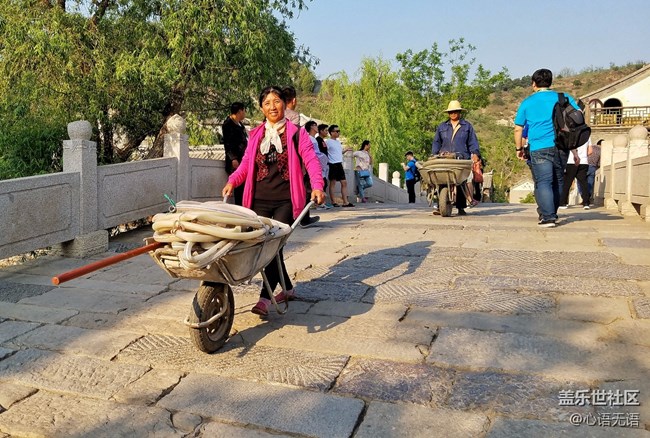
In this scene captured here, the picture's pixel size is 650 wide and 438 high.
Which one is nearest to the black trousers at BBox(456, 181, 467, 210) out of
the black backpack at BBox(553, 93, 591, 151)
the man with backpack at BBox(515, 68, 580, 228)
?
the man with backpack at BBox(515, 68, 580, 228)

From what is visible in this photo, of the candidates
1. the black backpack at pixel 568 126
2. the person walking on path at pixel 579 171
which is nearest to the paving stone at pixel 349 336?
the black backpack at pixel 568 126

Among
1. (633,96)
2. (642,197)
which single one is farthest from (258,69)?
(633,96)

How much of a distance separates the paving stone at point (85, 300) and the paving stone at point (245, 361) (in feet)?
2.92

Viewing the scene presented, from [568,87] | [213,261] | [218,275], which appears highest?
[568,87]

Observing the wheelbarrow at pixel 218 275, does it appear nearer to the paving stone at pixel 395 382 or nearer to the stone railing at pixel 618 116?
the paving stone at pixel 395 382

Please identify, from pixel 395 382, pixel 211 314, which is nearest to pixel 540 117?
pixel 395 382

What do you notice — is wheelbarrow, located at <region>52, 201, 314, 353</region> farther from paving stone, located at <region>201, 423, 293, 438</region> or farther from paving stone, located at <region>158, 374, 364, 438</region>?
paving stone, located at <region>201, 423, 293, 438</region>

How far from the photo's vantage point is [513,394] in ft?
8.47

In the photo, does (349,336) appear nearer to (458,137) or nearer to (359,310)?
(359,310)

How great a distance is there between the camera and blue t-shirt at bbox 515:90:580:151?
6797mm

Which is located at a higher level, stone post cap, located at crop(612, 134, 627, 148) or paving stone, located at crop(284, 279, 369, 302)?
stone post cap, located at crop(612, 134, 627, 148)

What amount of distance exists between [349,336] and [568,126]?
4.63 metres

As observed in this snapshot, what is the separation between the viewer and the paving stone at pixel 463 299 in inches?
152

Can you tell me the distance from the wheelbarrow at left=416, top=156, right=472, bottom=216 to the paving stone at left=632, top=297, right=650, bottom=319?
434 cm
